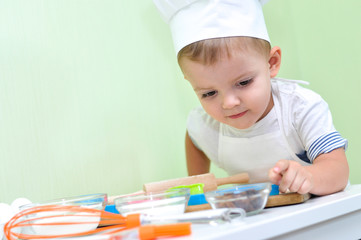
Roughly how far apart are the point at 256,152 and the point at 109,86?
42cm

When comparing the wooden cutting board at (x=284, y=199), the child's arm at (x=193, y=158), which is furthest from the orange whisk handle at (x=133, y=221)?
the child's arm at (x=193, y=158)

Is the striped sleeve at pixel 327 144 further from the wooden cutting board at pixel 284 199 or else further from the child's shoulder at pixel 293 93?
the wooden cutting board at pixel 284 199

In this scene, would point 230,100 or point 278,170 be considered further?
point 230,100

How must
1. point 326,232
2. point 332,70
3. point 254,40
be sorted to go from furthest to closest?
point 332,70, point 254,40, point 326,232

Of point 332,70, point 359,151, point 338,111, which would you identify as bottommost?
point 359,151

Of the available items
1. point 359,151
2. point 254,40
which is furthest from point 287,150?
point 359,151

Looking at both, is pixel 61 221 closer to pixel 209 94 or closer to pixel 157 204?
pixel 157 204

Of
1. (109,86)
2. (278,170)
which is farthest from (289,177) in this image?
(109,86)

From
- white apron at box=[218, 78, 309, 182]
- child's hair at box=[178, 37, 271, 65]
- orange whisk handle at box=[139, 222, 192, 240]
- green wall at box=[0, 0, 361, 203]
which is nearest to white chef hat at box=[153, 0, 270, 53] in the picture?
child's hair at box=[178, 37, 271, 65]

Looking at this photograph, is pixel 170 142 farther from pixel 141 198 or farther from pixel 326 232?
pixel 326 232

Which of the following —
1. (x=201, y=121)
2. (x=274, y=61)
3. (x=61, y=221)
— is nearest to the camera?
(x=61, y=221)

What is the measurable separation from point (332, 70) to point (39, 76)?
0.86m

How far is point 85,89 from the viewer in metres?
1.00

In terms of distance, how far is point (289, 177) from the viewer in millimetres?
539
